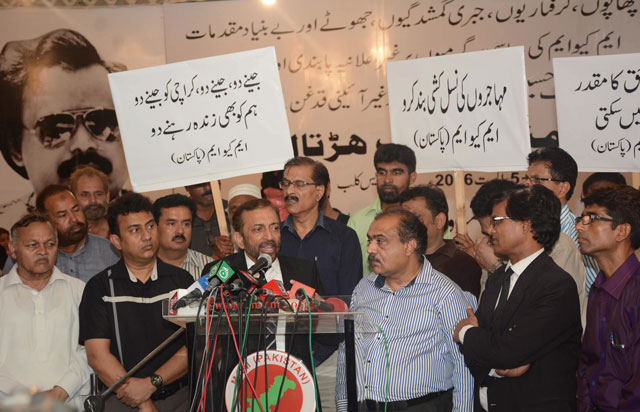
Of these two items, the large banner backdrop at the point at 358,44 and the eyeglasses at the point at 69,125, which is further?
the eyeglasses at the point at 69,125

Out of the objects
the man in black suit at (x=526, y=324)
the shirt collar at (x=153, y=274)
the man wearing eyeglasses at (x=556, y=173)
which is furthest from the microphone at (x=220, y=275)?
the man wearing eyeglasses at (x=556, y=173)

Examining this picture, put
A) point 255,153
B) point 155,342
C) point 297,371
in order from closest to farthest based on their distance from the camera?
point 297,371
point 155,342
point 255,153

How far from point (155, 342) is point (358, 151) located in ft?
13.8

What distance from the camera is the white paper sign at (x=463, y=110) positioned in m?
A: 4.87

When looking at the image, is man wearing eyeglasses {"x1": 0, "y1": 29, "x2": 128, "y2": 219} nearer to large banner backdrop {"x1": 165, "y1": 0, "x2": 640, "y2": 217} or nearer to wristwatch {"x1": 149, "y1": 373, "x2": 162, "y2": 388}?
large banner backdrop {"x1": 165, "y1": 0, "x2": 640, "y2": 217}

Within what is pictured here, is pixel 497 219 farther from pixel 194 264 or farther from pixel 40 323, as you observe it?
pixel 40 323

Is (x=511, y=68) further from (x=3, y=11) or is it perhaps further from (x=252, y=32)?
(x=3, y=11)

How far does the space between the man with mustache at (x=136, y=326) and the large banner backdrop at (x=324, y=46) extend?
12.4 feet

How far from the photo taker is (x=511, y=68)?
192 inches

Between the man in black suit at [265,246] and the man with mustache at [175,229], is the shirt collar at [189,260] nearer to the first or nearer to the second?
the man with mustache at [175,229]

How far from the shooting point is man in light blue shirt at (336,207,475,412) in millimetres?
3244

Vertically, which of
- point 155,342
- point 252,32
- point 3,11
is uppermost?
point 3,11

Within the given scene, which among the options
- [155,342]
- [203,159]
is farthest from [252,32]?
[155,342]

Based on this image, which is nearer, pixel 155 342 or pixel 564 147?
pixel 155 342
